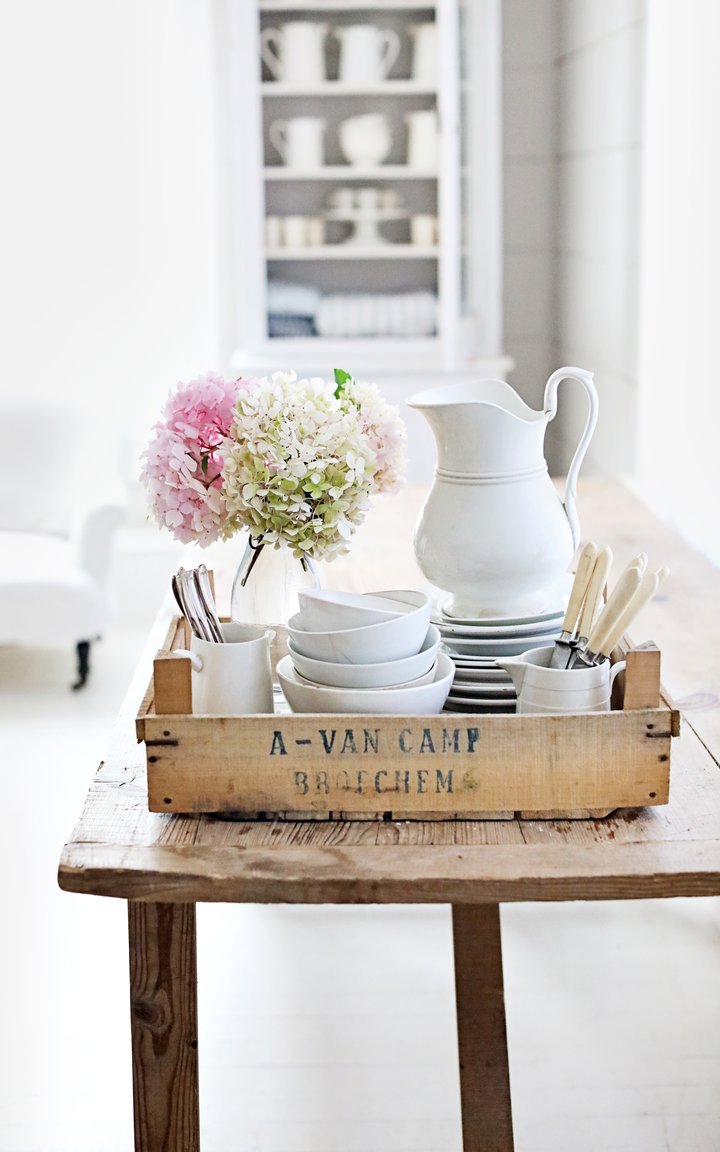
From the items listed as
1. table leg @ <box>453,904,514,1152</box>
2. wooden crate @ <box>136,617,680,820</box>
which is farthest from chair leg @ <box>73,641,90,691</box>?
wooden crate @ <box>136,617,680,820</box>

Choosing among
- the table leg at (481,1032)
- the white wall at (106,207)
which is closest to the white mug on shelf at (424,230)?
the white wall at (106,207)

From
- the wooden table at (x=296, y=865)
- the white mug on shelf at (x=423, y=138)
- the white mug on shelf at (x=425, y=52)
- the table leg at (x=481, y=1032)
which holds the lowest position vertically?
the table leg at (x=481, y=1032)

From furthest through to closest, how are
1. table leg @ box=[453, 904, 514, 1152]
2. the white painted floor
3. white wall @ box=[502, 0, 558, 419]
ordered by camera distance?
white wall @ box=[502, 0, 558, 419] < the white painted floor < table leg @ box=[453, 904, 514, 1152]

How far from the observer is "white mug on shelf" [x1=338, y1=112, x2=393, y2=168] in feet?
12.8

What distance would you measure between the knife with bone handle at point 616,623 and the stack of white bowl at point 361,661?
0.12m

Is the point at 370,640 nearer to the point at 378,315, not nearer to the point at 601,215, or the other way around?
the point at 601,215

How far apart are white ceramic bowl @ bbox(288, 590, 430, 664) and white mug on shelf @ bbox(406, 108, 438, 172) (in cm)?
309

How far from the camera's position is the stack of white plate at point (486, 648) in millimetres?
1153

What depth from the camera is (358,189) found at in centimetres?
397

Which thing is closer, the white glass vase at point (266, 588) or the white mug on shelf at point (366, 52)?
the white glass vase at point (266, 588)

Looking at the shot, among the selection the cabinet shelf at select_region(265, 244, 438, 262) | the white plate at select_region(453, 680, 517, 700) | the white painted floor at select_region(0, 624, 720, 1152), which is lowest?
the white painted floor at select_region(0, 624, 720, 1152)

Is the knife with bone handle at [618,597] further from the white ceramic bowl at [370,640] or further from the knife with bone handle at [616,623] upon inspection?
the white ceramic bowl at [370,640]

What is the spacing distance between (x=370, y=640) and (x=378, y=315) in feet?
9.91

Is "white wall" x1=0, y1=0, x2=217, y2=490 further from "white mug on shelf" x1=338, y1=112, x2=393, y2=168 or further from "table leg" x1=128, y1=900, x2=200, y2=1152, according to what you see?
"table leg" x1=128, y1=900, x2=200, y2=1152
